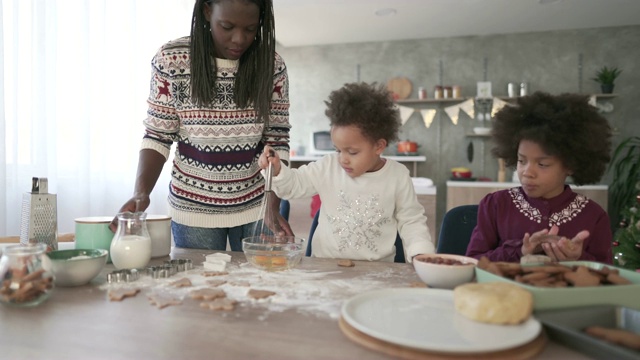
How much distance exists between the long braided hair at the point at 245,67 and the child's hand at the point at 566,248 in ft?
3.02

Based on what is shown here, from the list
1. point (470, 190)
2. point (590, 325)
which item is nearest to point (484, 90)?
point (470, 190)

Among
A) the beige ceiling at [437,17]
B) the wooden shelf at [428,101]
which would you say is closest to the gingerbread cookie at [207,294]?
the beige ceiling at [437,17]

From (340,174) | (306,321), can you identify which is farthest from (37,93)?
(306,321)

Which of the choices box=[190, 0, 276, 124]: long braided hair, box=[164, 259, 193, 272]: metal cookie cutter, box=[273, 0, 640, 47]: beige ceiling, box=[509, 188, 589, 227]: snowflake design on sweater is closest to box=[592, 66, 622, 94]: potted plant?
box=[273, 0, 640, 47]: beige ceiling

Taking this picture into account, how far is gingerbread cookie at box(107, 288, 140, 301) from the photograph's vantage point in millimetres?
861

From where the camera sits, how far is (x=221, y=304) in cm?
81

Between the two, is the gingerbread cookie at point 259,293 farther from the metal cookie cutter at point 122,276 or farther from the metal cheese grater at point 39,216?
the metal cheese grater at point 39,216

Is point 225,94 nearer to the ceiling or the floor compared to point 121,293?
nearer to the ceiling

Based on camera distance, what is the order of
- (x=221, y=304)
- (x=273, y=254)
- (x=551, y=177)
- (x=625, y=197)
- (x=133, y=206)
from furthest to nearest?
1. (x=625, y=197)
2. (x=551, y=177)
3. (x=133, y=206)
4. (x=273, y=254)
5. (x=221, y=304)

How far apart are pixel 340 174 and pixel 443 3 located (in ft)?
10.1

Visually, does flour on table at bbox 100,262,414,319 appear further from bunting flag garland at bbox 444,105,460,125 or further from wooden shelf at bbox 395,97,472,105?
bunting flag garland at bbox 444,105,460,125

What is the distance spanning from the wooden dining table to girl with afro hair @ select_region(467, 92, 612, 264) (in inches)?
22.3

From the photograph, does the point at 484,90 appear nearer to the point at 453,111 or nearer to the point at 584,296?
the point at 453,111

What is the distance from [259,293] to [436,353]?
384 millimetres
